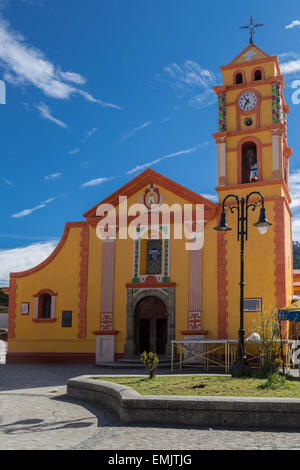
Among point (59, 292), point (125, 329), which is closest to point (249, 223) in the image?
point (125, 329)

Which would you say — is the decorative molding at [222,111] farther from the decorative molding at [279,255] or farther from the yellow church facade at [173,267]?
the decorative molding at [279,255]

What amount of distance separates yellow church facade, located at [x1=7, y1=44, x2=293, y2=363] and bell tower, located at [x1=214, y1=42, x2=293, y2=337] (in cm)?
4

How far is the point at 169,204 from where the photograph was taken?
889 inches

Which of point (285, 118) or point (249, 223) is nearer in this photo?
point (249, 223)

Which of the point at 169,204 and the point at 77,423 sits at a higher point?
the point at 169,204

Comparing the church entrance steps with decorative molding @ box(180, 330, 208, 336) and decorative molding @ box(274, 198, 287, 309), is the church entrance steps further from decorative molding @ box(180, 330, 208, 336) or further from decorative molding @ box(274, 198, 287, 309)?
decorative molding @ box(274, 198, 287, 309)

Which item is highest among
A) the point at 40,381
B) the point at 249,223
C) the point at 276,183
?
the point at 276,183

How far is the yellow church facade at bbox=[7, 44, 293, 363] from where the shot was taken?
67.9 feet

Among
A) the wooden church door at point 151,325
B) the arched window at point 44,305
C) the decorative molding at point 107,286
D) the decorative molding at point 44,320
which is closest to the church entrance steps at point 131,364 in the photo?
the wooden church door at point 151,325

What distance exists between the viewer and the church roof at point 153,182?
72.2 ft

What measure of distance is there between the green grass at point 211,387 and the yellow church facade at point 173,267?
816 cm
